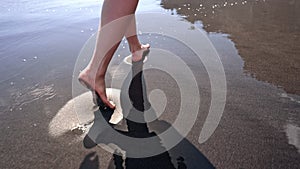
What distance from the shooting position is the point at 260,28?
10.2ft

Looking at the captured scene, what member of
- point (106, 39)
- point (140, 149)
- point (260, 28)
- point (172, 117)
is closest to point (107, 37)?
point (106, 39)

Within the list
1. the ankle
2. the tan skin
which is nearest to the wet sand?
the ankle

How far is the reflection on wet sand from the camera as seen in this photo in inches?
81.7

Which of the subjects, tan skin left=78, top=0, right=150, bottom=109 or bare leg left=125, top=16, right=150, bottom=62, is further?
bare leg left=125, top=16, right=150, bottom=62

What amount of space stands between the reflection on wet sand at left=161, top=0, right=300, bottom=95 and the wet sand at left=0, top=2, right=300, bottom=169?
5 cm

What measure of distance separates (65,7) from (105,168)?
168 inches

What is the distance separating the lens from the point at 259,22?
336 centimetres

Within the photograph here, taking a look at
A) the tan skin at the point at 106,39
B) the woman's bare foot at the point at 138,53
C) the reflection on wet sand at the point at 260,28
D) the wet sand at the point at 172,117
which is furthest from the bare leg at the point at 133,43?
the reflection on wet sand at the point at 260,28

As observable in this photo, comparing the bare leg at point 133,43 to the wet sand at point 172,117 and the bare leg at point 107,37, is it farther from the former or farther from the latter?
the bare leg at point 107,37

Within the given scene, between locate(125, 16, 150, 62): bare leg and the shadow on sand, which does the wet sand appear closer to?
the shadow on sand

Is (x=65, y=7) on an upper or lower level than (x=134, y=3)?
lower

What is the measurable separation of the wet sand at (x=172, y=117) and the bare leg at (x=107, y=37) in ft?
0.95

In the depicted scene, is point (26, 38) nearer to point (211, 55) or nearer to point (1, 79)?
point (1, 79)

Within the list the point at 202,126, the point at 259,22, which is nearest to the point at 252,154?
the point at 202,126
